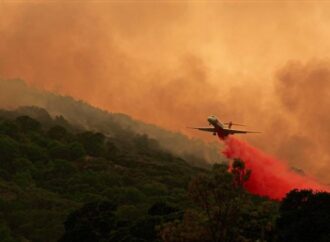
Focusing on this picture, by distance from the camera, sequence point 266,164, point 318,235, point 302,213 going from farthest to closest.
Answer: point 266,164 → point 302,213 → point 318,235

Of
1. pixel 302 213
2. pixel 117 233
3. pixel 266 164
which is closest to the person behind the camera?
pixel 302 213

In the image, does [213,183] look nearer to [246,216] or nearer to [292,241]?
[246,216]

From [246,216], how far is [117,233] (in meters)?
68.0

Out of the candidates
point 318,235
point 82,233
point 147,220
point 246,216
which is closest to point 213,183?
point 246,216

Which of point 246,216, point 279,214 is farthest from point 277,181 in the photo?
point 246,216

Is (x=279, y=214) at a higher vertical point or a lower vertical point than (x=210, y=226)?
higher

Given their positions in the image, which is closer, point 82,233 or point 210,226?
point 210,226

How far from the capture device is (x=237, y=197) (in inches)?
3219

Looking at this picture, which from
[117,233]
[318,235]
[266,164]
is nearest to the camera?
[318,235]

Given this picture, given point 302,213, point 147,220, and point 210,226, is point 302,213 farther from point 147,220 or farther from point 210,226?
point 210,226

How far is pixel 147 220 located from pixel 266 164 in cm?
3951

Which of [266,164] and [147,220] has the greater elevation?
[266,164]

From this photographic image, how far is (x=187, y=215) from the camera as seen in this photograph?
8375cm

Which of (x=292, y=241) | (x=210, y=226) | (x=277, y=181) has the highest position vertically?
(x=277, y=181)
